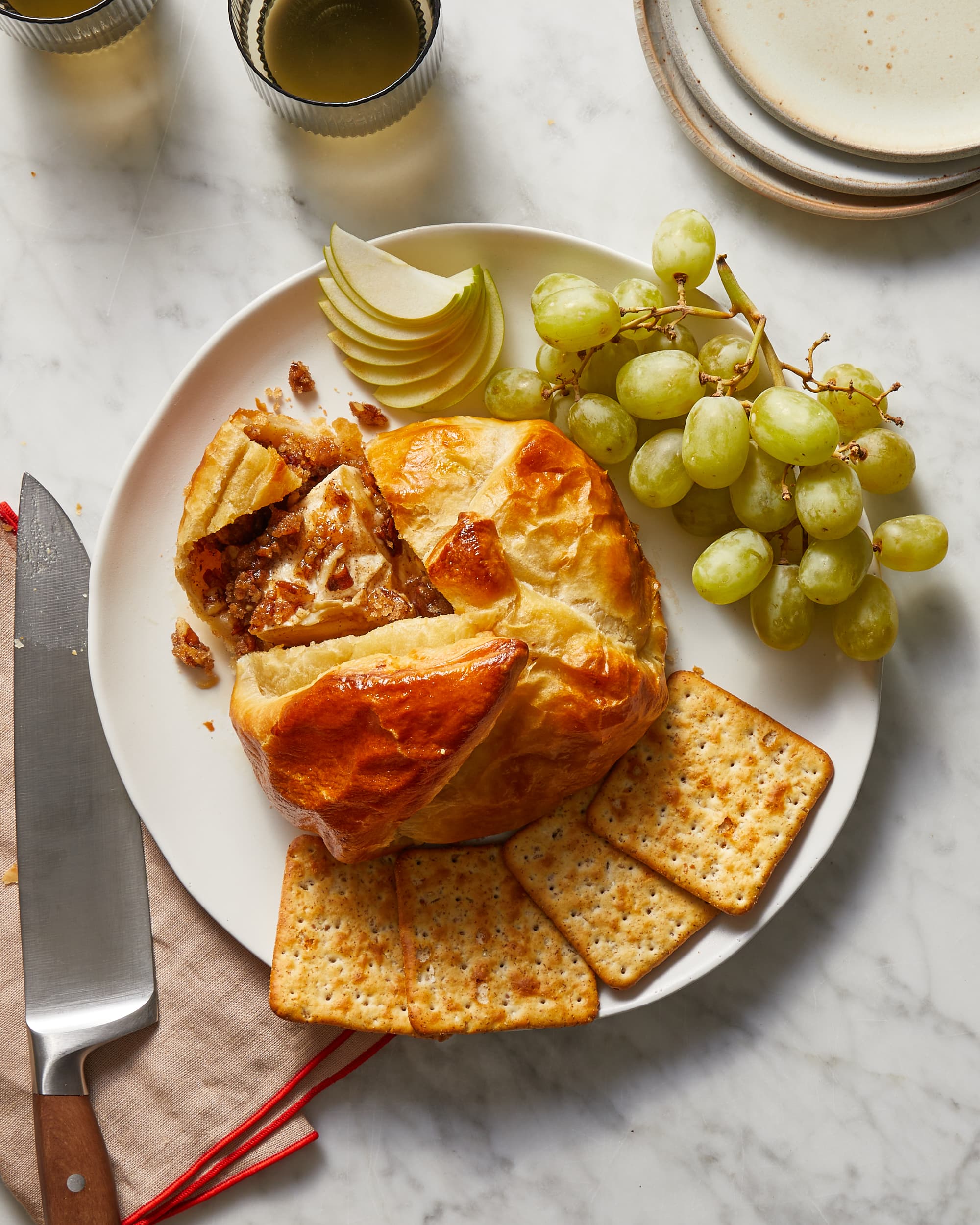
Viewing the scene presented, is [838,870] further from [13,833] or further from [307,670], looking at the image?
[13,833]

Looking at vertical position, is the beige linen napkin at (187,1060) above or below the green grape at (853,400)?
below

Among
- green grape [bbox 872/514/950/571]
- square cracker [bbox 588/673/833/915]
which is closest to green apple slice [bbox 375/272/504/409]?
square cracker [bbox 588/673/833/915]

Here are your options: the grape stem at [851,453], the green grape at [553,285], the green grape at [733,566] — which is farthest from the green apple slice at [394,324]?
the grape stem at [851,453]

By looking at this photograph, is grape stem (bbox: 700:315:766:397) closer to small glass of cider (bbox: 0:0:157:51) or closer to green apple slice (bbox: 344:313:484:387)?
green apple slice (bbox: 344:313:484:387)

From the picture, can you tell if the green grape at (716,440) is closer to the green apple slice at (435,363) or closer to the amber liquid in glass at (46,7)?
the green apple slice at (435,363)

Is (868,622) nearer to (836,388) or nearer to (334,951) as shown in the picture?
(836,388)

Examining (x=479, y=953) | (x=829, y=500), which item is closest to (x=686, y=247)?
(x=829, y=500)
